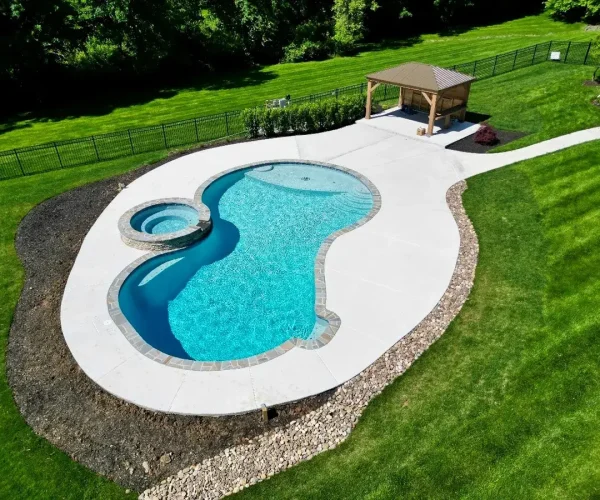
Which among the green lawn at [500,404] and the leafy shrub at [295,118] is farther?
the leafy shrub at [295,118]

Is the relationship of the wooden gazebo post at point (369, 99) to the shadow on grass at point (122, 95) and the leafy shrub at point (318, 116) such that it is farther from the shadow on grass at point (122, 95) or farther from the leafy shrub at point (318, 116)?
the shadow on grass at point (122, 95)

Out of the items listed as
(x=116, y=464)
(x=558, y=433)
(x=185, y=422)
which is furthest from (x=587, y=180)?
(x=116, y=464)

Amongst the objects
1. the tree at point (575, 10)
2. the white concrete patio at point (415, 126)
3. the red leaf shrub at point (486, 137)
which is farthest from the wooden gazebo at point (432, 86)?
the tree at point (575, 10)

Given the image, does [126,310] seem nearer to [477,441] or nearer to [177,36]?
[477,441]

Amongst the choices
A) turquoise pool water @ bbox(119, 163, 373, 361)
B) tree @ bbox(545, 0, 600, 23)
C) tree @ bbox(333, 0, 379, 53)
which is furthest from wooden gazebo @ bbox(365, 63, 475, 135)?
tree @ bbox(545, 0, 600, 23)

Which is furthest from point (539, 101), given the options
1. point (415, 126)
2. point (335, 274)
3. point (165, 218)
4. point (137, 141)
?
point (137, 141)

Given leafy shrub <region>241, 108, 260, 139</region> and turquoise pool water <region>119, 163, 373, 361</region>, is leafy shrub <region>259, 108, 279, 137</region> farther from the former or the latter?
turquoise pool water <region>119, 163, 373, 361</region>
